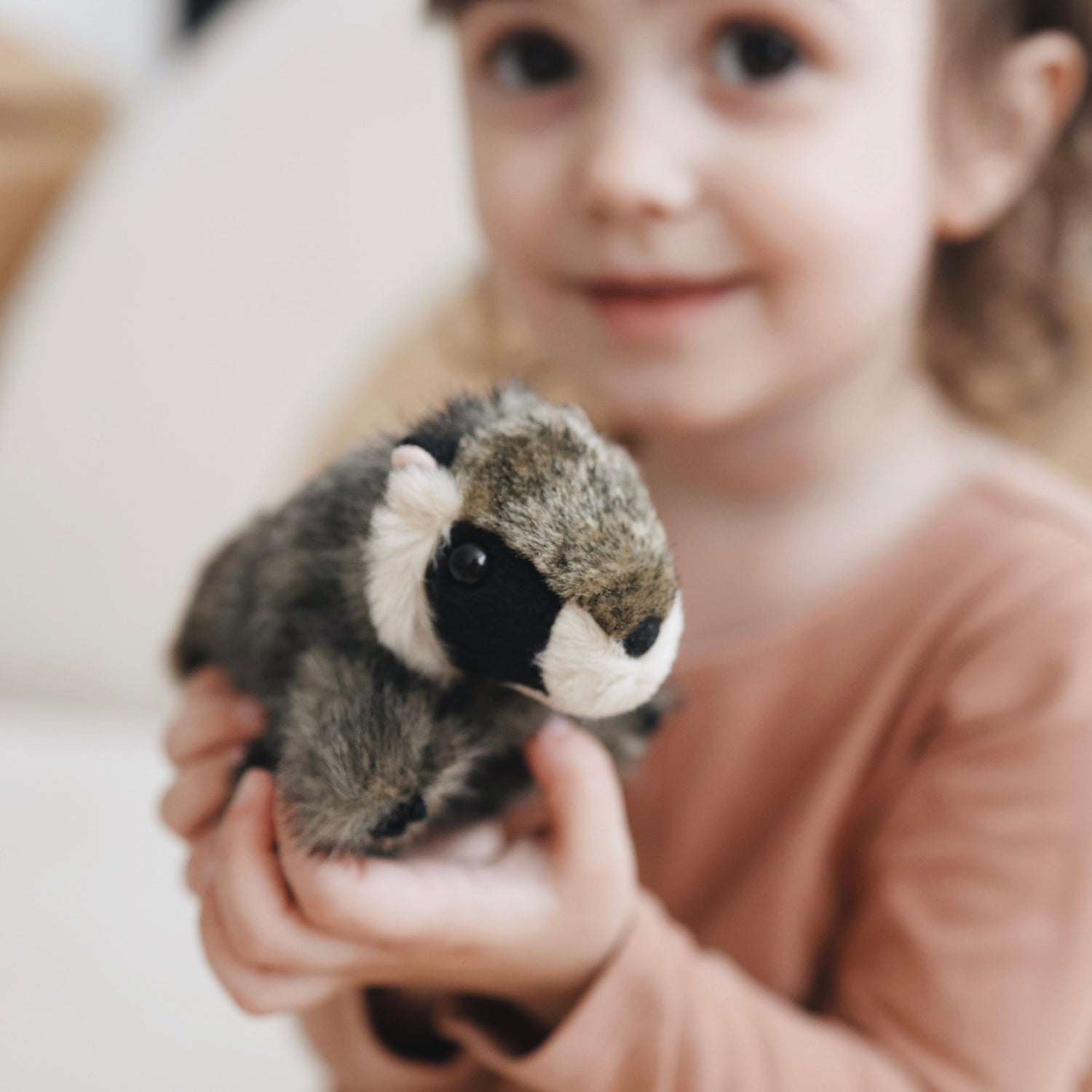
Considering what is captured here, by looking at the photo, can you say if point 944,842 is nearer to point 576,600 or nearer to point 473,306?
point 576,600

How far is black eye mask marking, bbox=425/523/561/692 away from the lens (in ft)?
0.89

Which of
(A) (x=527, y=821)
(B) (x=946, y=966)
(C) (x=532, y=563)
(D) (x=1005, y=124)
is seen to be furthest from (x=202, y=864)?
(D) (x=1005, y=124)

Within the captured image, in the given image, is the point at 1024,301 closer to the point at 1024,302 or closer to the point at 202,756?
the point at 1024,302

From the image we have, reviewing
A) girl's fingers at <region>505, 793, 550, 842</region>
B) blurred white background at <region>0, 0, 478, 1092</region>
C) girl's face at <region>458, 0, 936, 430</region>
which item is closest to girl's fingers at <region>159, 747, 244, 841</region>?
girl's fingers at <region>505, 793, 550, 842</region>

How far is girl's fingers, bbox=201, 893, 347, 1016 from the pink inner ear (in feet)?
0.66

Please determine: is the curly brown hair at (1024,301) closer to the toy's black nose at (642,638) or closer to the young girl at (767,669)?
the young girl at (767,669)

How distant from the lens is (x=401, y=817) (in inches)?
12.1

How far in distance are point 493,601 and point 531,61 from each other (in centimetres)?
37

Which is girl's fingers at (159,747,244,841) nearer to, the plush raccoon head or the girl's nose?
the plush raccoon head

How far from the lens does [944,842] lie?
0.54 meters

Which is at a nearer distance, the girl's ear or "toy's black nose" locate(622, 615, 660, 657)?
"toy's black nose" locate(622, 615, 660, 657)

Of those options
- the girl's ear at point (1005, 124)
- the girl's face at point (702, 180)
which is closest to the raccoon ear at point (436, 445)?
the girl's face at point (702, 180)

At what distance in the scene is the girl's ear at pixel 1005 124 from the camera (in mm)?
607

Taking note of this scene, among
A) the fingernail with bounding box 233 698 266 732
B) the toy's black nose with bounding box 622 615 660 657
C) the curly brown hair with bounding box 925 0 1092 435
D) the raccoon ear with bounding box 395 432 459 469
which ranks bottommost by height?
the curly brown hair with bounding box 925 0 1092 435
